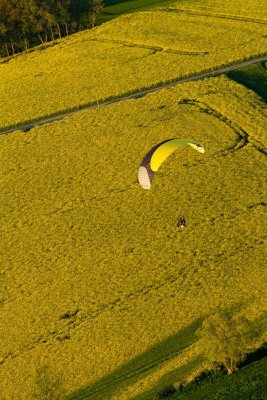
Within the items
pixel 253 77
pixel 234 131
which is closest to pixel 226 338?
pixel 234 131

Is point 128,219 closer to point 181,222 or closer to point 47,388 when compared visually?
point 181,222

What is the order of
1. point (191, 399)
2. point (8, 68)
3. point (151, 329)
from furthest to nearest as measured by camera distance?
point (8, 68) < point (151, 329) < point (191, 399)

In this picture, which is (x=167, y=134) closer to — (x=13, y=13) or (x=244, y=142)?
(x=244, y=142)

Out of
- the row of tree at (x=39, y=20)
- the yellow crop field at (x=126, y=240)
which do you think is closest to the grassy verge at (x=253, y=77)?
the yellow crop field at (x=126, y=240)

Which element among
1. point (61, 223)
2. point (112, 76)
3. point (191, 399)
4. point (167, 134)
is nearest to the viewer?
point (191, 399)

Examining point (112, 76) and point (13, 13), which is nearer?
point (112, 76)

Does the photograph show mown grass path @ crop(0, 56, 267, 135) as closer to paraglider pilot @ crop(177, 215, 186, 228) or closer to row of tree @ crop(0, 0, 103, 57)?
row of tree @ crop(0, 0, 103, 57)

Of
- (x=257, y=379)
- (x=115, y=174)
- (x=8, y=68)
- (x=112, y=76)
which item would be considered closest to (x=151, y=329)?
(x=257, y=379)
